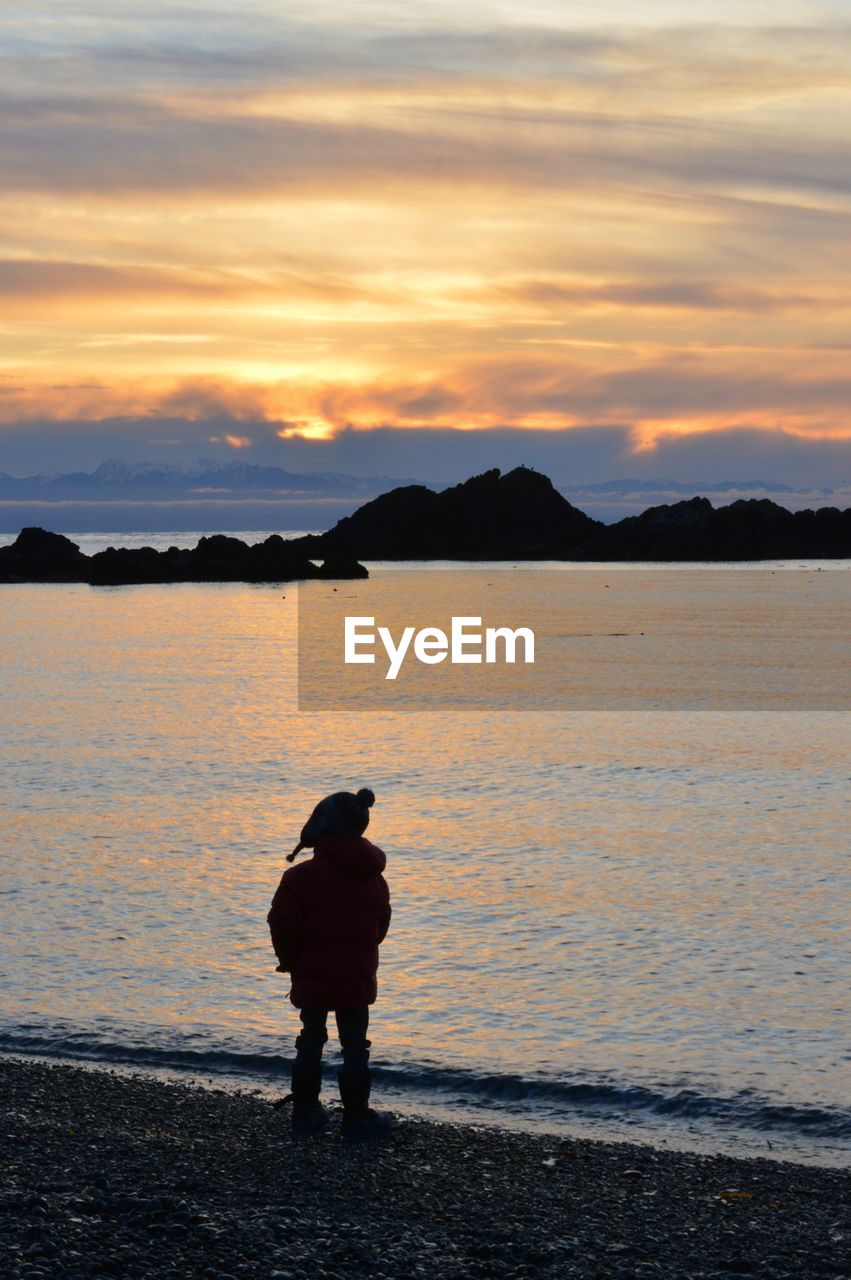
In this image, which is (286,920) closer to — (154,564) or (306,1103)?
(306,1103)

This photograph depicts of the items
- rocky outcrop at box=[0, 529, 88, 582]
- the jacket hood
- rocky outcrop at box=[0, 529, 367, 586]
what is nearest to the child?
the jacket hood

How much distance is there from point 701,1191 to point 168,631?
270 ft

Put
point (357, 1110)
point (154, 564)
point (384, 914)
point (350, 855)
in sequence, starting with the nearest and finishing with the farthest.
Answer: point (350, 855) < point (384, 914) < point (357, 1110) < point (154, 564)

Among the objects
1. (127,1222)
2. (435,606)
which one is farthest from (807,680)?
(435,606)

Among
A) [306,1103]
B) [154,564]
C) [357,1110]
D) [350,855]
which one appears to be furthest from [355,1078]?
[154,564]

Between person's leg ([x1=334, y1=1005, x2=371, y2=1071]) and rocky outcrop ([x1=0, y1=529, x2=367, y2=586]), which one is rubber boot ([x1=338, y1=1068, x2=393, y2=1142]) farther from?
rocky outcrop ([x1=0, y1=529, x2=367, y2=586])

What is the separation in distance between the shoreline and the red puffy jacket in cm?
105

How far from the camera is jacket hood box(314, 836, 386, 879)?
350 inches

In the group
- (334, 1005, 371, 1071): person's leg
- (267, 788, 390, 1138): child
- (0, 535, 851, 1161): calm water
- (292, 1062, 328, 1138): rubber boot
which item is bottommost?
(0, 535, 851, 1161): calm water

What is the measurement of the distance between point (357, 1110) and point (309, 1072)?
1.31 feet

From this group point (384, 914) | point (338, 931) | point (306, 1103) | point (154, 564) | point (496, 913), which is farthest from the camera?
point (154, 564)

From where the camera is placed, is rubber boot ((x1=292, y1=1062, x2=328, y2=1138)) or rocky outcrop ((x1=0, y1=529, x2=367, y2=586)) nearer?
rubber boot ((x1=292, y1=1062, x2=328, y2=1138))

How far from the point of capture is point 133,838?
22.9 metres

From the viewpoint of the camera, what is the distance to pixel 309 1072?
930 centimetres
